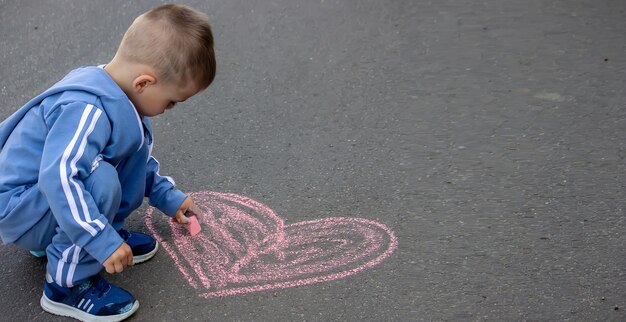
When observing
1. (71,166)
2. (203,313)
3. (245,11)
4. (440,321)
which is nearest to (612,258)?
(440,321)

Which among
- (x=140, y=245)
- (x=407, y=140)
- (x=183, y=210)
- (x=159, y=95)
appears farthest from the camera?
(x=407, y=140)

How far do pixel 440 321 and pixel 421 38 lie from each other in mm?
2338

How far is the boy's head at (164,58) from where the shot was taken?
2.48 metres

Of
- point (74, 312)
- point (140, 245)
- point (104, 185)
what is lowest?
point (74, 312)

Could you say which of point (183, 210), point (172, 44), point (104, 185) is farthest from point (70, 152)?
point (183, 210)

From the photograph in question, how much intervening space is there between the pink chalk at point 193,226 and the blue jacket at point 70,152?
427mm

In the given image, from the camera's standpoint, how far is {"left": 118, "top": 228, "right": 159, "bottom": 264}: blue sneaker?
2.87 metres

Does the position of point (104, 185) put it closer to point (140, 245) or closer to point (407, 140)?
point (140, 245)

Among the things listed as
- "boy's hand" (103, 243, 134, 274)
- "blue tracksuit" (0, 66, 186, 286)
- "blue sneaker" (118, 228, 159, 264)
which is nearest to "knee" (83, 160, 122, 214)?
"blue tracksuit" (0, 66, 186, 286)

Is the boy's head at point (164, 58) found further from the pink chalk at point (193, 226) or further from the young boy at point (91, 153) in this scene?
the pink chalk at point (193, 226)

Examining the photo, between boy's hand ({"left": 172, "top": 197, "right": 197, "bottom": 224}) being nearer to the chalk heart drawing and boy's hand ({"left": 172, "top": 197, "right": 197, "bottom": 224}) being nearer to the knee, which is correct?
the chalk heart drawing

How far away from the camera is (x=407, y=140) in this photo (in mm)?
3623

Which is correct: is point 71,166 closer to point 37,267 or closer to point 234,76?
point 37,267

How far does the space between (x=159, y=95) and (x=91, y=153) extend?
0.31 metres
